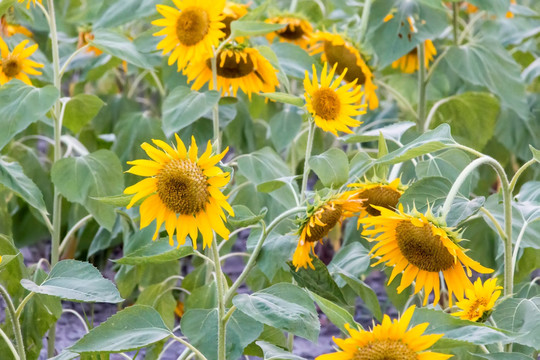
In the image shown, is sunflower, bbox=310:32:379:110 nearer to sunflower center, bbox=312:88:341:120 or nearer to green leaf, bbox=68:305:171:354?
sunflower center, bbox=312:88:341:120

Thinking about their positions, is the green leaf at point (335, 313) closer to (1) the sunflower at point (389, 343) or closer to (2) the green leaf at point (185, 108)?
(1) the sunflower at point (389, 343)

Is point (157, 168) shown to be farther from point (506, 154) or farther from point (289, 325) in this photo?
point (506, 154)

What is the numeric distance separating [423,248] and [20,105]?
0.60 metres

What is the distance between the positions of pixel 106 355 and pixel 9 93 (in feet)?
1.29

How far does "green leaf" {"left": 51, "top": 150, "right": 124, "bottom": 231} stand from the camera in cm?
127

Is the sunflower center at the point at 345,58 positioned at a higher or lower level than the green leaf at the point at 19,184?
higher

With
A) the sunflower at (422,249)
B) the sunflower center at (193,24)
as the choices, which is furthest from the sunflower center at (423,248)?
the sunflower center at (193,24)

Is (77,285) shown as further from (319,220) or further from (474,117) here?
(474,117)

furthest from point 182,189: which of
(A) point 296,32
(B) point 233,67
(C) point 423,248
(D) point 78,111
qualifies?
(A) point 296,32

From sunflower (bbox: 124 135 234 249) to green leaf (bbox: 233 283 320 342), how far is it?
0.27 feet

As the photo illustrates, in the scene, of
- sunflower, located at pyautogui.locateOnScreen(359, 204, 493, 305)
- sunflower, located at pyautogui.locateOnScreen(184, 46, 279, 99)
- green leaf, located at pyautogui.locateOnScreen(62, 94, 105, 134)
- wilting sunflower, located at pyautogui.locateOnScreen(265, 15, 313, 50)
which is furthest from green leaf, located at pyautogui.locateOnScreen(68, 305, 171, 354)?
wilting sunflower, located at pyautogui.locateOnScreen(265, 15, 313, 50)

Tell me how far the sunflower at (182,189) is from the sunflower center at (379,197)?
0.72ft

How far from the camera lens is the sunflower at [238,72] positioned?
1.28 meters

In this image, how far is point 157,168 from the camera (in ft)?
2.85
